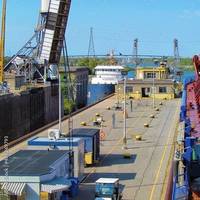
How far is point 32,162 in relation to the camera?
20.2 meters

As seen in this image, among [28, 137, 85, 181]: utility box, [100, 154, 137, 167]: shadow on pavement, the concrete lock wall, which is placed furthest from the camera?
the concrete lock wall

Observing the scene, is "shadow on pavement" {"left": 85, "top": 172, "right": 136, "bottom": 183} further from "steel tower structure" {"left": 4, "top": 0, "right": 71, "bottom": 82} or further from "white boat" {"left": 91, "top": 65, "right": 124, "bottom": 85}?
"white boat" {"left": 91, "top": 65, "right": 124, "bottom": 85}

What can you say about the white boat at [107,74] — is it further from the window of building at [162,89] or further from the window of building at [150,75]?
the window of building at [162,89]

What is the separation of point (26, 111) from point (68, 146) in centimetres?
2850

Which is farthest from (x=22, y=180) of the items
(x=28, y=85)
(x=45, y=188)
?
(x=28, y=85)

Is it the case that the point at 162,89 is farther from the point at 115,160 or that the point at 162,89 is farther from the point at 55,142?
the point at 55,142

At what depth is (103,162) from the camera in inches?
1095

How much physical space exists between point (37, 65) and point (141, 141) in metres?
29.6

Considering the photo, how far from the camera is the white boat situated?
101 metres

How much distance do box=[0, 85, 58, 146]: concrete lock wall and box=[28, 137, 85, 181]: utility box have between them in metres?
17.6

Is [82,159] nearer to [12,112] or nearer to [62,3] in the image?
[12,112]

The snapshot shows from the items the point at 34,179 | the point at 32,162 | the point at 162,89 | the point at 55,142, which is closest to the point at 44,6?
the point at 162,89

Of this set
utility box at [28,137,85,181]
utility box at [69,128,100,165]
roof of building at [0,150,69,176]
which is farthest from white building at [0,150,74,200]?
utility box at [69,128,100,165]

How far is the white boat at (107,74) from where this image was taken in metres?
101
